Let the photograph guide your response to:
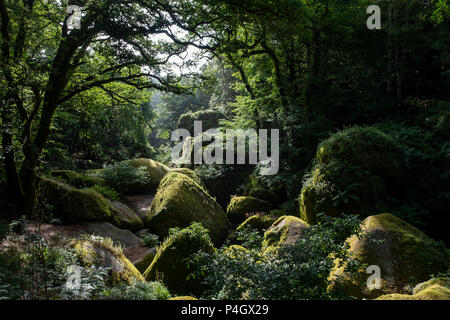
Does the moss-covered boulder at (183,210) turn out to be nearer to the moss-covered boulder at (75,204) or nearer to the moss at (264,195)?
the moss-covered boulder at (75,204)

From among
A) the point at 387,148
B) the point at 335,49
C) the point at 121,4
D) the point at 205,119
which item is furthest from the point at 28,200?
the point at 205,119

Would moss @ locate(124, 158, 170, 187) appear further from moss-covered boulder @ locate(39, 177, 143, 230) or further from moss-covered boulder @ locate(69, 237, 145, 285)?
moss-covered boulder @ locate(69, 237, 145, 285)

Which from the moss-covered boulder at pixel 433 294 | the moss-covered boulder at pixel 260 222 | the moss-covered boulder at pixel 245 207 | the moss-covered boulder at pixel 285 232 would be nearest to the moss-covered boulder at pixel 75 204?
the moss-covered boulder at pixel 260 222

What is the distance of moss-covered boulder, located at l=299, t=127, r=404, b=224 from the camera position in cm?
673

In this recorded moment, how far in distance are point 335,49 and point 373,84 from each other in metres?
2.15

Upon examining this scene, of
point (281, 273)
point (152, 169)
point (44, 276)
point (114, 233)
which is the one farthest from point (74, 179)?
point (281, 273)

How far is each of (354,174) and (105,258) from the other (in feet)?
20.0

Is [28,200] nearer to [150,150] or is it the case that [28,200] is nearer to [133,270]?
[133,270]

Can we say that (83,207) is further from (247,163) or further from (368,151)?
(368,151)

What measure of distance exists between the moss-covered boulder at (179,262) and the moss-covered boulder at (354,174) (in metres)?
3.25

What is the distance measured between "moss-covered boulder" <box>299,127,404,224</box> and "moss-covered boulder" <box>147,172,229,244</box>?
10.7 ft

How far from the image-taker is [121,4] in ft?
19.1

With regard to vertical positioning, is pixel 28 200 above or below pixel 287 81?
below
